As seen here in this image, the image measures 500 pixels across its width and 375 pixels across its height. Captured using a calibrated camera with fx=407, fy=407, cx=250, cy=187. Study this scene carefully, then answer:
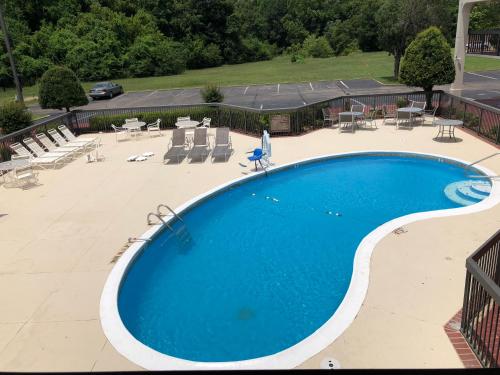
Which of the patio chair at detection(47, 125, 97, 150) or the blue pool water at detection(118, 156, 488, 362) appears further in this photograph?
the patio chair at detection(47, 125, 97, 150)

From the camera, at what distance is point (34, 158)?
13.4 metres

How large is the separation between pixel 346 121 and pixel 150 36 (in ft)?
143

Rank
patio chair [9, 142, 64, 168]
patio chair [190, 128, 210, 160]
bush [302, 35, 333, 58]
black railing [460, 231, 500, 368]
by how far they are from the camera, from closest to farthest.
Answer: black railing [460, 231, 500, 368] < patio chair [9, 142, 64, 168] < patio chair [190, 128, 210, 160] < bush [302, 35, 333, 58]

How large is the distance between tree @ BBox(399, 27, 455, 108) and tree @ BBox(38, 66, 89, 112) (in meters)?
14.8

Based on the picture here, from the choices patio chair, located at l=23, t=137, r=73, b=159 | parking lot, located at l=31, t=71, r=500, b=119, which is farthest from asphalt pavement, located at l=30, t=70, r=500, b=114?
patio chair, located at l=23, t=137, r=73, b=159

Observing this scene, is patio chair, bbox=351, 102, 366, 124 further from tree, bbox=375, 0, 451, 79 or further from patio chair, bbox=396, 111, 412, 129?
tree, bbox=375, 0, 451, 79

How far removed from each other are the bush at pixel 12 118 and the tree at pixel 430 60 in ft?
52.5

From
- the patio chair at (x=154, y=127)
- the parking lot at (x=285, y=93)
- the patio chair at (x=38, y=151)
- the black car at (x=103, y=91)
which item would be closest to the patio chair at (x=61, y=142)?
the patio chair at (x=38, y=151)

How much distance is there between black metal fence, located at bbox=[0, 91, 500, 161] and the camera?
1390cm

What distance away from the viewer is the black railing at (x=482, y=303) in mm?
4039

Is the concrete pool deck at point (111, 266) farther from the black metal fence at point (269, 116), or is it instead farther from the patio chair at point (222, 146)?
the black metal fence at point (269, 116)

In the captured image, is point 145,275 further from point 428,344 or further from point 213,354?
point 428,344

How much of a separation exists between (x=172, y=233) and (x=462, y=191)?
23.4 feet

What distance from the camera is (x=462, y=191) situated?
10094 millimetres
